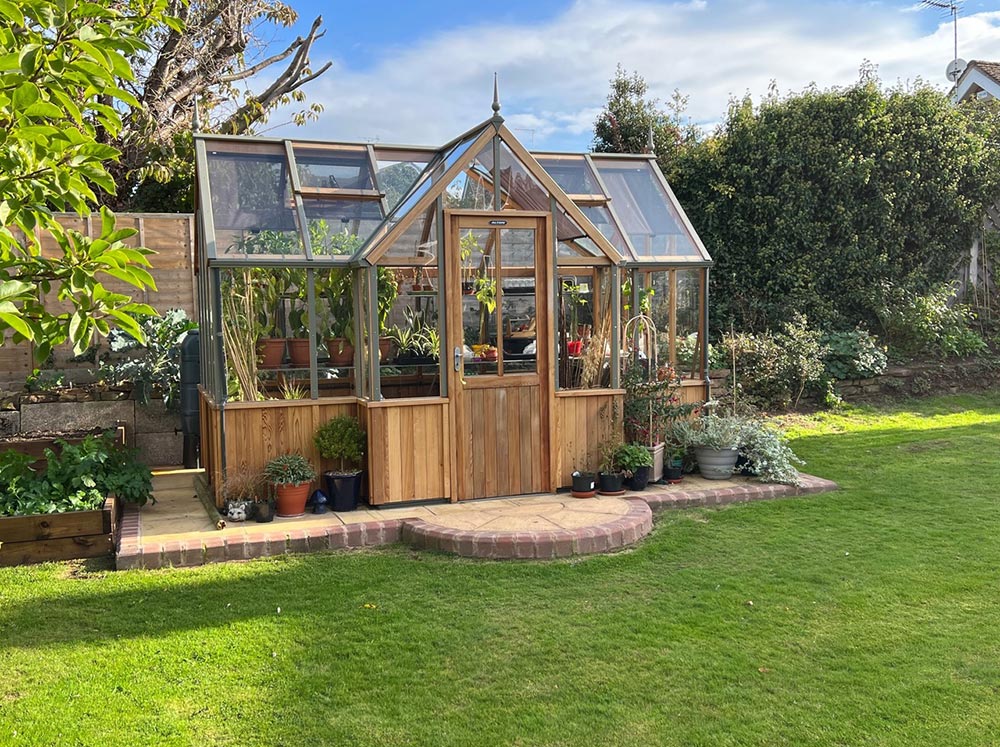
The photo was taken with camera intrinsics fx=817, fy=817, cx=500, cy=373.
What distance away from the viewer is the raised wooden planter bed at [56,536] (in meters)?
5.38

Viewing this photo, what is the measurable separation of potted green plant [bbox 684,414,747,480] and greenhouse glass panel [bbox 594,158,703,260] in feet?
5.35

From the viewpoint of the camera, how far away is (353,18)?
43.4 feet

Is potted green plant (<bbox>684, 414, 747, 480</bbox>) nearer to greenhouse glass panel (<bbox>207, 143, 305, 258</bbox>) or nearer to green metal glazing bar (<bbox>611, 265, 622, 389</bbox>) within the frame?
green metal glazing bar (<bbox>611, 265, 622, 389</bbox>)

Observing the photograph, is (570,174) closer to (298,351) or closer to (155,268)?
(298,351)

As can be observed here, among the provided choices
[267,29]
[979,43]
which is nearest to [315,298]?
[267,29]

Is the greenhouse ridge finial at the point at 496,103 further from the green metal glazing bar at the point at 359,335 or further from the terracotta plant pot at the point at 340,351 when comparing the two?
the terracotta plant pot at the point at 340,351

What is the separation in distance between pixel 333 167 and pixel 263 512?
10.1 feet

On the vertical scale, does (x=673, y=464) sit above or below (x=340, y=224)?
below

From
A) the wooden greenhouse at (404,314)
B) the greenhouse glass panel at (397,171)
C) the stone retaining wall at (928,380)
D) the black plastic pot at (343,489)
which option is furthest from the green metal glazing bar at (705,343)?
the stone retaining wall at (928,380)

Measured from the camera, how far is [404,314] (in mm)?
6738

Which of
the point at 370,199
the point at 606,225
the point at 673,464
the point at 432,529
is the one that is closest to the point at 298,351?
the point at 370,199

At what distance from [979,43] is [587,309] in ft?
52.4

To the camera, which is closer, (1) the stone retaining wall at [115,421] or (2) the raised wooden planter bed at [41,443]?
(2) the raised wooden planter bed at [41,443]

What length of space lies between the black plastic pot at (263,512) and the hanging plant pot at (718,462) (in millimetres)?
3861
